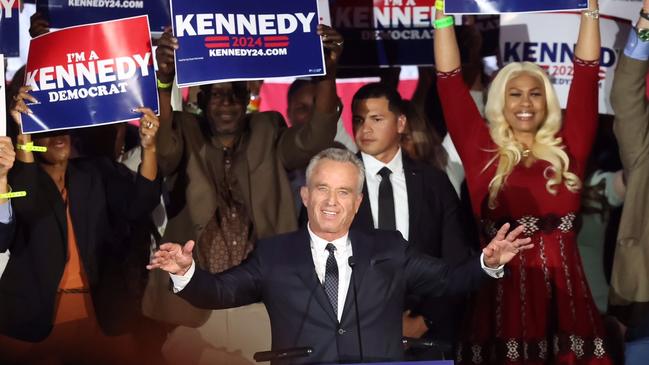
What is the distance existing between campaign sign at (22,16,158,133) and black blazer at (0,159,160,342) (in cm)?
28

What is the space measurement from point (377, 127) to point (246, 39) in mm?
755

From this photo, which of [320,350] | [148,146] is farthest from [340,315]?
[148,146]

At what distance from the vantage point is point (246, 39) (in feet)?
18.6

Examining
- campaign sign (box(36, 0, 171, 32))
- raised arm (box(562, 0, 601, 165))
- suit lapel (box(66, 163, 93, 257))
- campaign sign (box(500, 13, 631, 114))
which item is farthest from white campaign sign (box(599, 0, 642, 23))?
suit lapel (box(66, 163, 93, 257))

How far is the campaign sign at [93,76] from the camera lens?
18.1ft

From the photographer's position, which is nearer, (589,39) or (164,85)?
(589,39)

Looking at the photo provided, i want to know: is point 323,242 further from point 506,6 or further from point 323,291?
point 506,6

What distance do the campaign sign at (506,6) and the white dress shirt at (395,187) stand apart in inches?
30.7

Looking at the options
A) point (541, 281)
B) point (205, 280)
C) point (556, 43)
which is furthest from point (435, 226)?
point (205, 280)

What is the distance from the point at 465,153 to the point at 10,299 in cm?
213

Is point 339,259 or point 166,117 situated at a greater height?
point 166,117

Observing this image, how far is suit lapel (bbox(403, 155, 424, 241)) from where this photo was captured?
5.72 m

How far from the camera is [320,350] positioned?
13.8ft

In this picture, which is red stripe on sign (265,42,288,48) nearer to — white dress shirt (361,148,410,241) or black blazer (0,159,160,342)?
white dress shirt (361,148,410,241)
